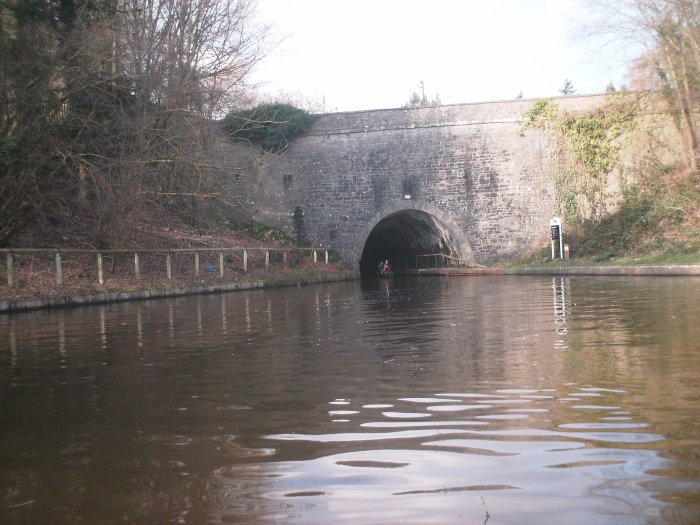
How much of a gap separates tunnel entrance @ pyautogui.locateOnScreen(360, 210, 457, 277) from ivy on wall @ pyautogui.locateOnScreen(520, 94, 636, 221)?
5.01 m

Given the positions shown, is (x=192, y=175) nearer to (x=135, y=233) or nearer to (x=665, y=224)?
(x=135, y=233)

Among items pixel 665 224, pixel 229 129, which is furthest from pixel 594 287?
pixel 229 129

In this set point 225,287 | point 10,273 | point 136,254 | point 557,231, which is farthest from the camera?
point 557,231

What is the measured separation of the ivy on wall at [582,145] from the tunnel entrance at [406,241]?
501 centimetres

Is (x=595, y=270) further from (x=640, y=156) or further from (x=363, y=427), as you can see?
(x=363, y=427)

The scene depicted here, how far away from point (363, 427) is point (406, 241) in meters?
33.1

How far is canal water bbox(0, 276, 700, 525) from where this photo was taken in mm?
2828

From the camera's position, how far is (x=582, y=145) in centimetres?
2888

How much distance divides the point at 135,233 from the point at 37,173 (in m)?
4.03

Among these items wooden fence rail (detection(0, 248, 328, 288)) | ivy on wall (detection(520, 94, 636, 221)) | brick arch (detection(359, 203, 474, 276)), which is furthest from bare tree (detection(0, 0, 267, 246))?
ivy on wall (detection(520, 94, 636, 221))

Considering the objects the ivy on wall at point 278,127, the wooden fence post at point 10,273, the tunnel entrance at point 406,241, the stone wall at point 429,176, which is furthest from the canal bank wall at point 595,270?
the wooden fence post at point 10,273

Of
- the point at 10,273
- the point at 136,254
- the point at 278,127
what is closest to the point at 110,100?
the point at 136,254

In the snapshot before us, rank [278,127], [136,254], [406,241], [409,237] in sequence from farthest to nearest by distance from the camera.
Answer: [406,241]
[409,237]
[278,127]
[136,254]

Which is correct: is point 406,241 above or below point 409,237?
below
